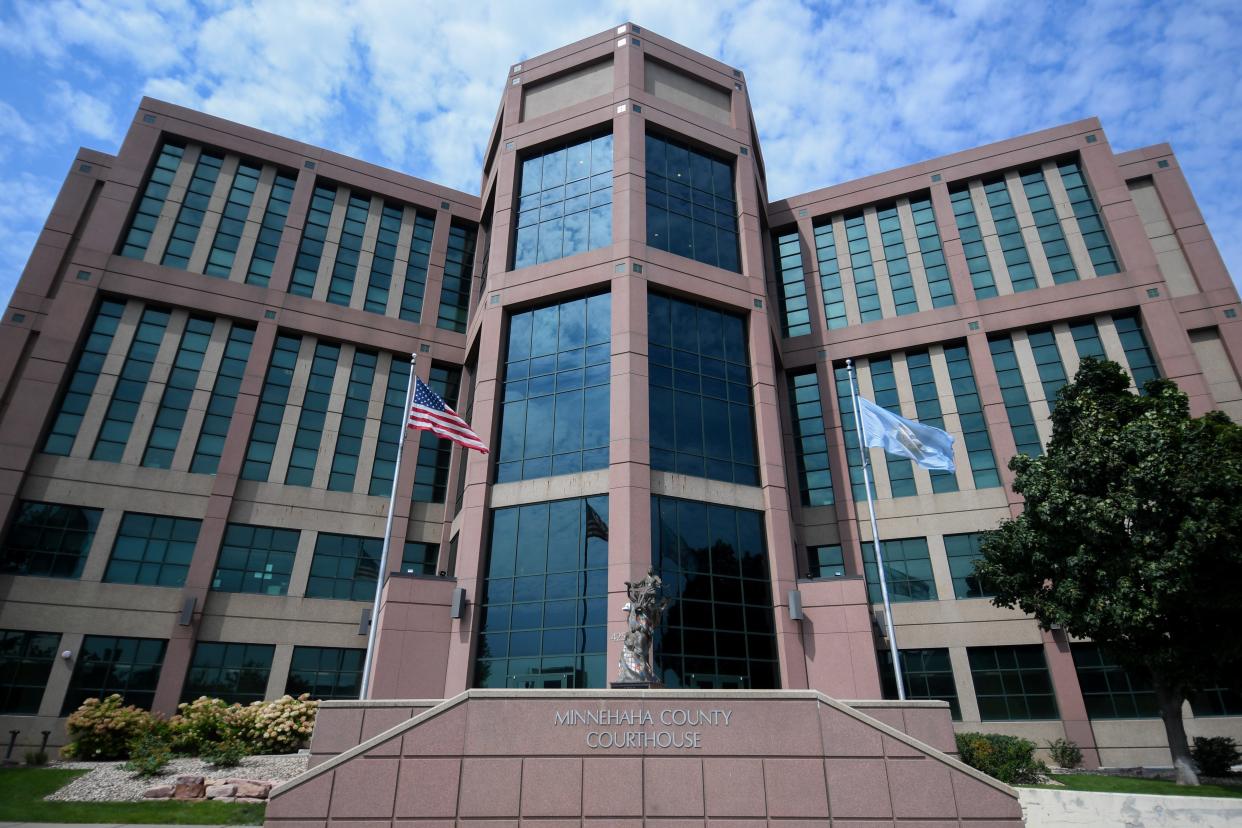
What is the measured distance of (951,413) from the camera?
33781 millimetres

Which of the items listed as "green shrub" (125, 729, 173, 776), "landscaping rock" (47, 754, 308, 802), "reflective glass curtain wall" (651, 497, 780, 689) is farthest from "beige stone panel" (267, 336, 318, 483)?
"reflective glass curtain wall" (651, 497, 780, 689)

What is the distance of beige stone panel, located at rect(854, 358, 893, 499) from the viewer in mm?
33531

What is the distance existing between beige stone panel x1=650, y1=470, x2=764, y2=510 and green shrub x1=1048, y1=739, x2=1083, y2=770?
14.4 m

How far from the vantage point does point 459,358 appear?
36906mm

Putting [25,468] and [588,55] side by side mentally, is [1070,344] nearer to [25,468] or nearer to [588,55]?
[588,55]

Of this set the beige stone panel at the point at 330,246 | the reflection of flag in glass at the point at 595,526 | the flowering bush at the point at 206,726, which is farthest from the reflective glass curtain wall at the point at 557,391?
the flowering bush at the point at 206,726

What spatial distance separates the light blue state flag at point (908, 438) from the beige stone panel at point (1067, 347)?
14.1 metres

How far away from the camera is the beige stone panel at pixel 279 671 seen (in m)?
28.6

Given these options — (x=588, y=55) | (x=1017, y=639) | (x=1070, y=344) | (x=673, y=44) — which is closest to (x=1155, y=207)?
(x=1070, y=344)

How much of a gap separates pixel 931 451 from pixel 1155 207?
23.3m

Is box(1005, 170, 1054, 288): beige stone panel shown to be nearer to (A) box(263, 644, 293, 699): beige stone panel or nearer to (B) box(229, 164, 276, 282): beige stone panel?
(A) box(263, 644, 293, 699): beige stone panel

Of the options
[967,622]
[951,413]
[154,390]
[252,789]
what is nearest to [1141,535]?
[967,622]

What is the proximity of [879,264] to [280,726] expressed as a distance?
112 feet

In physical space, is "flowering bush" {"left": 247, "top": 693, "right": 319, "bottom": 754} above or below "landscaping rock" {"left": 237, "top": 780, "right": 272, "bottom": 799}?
above
